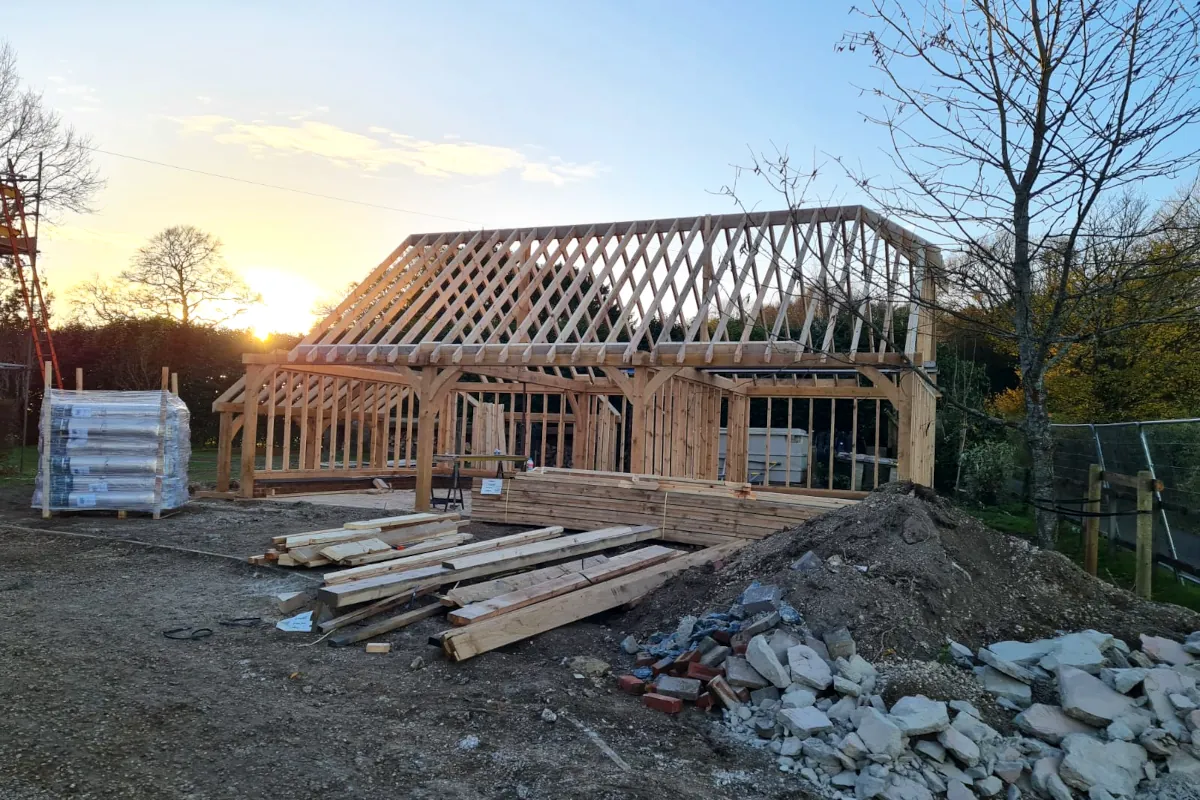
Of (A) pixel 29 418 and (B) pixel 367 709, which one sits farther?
(A) pixel 29 418

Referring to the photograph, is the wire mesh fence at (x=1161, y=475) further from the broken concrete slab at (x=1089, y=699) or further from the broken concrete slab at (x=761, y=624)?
the broken concrete slab at (x=761, y=624)

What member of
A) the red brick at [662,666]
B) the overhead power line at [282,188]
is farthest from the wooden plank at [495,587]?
the overhead power line at [282,188]

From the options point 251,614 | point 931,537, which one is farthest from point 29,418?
Answer: point 931,537

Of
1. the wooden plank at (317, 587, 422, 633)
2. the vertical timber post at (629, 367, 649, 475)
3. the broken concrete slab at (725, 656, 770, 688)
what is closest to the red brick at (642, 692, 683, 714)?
the broken concrete slab at (725, 656, 770, 688)

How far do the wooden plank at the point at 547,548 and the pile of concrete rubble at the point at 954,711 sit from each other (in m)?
2.39

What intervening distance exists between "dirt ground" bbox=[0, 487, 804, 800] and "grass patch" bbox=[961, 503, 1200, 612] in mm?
5412

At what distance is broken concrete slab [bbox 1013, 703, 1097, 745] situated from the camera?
394 cm

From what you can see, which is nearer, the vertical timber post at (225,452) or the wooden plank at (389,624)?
the wooden plank at (389,624)

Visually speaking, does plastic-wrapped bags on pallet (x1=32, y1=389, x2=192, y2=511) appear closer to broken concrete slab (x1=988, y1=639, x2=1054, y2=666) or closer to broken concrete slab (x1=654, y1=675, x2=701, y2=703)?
broken concrete slab (x1=654, y1=675, x2=701, y2=703)

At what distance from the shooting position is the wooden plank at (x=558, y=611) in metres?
5.18

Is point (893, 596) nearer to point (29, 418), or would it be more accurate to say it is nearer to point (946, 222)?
point (946, 222)

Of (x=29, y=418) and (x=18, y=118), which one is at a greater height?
(x=18, y=118)

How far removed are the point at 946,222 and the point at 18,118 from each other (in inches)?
967

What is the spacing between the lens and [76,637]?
5488 mm
